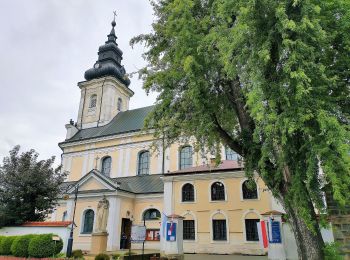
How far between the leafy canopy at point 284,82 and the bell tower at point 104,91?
26.0m

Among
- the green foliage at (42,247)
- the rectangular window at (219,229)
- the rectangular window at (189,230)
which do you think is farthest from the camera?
the rectangular window at (189,230)

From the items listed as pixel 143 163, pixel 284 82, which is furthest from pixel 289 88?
pixel 143 163

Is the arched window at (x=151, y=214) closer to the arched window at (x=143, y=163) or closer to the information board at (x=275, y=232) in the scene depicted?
the arched window at (x=143, y=163)

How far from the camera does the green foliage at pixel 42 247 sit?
12945 mm

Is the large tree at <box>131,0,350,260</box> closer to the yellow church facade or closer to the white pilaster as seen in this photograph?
the yellow church facade

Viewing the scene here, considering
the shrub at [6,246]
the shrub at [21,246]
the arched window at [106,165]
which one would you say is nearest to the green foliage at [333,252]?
the shrub at [21,246]

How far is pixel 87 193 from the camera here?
22859mm

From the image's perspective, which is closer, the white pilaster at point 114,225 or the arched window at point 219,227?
the arched window at point 219,227

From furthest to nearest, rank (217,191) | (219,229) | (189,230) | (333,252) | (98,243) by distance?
(217,191) < (189,230) < (219,229) < (98,243) < (333,252)

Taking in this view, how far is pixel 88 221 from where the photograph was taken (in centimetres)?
2280

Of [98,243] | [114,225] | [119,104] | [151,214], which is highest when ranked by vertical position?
[119,104]

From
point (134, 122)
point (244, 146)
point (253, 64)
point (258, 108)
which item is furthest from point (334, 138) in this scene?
point (134, 122)

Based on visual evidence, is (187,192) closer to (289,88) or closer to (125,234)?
(125,234)

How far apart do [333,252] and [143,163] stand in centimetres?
2257
